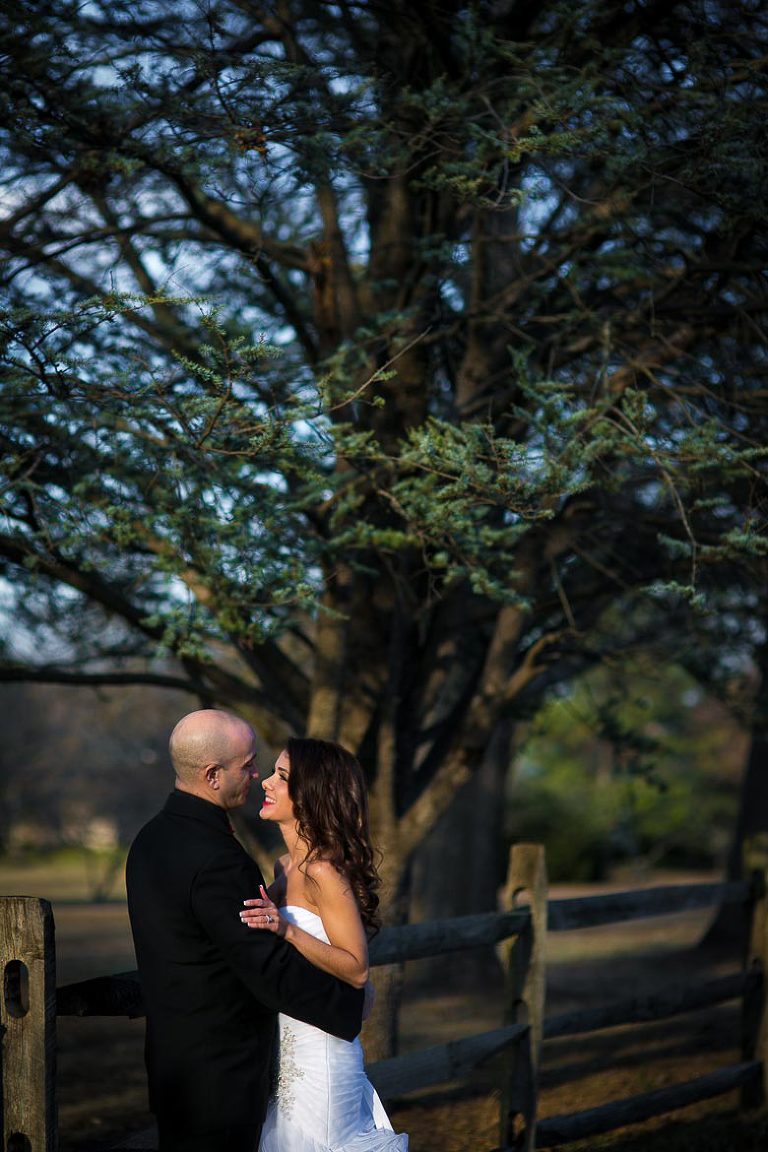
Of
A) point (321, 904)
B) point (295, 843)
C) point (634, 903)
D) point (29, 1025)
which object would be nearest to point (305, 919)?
point (321, 904)

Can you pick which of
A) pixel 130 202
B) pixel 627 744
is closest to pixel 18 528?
pixel 130 202

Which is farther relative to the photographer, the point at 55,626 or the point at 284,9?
the point at 55,626

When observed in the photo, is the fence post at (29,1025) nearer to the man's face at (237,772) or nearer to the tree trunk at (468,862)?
the man's face at (237,772)

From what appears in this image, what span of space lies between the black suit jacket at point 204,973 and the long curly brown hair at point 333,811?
29cm

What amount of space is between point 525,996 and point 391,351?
338 centimetres

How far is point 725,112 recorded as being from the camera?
17.3 ft

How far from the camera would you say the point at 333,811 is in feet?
11.3

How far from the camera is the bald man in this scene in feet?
10.1

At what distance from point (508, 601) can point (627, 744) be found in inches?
128

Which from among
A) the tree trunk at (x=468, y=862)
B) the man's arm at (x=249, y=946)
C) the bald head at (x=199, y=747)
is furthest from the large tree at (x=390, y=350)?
the tree trunk at (x=468, y=862)

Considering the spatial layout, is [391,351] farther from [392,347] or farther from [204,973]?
[204,973]

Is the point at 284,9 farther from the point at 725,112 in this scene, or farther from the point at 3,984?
the point at 3,984

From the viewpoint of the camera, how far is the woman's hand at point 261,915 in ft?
10.1

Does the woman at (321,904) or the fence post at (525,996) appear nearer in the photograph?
the woman at (321,904)
